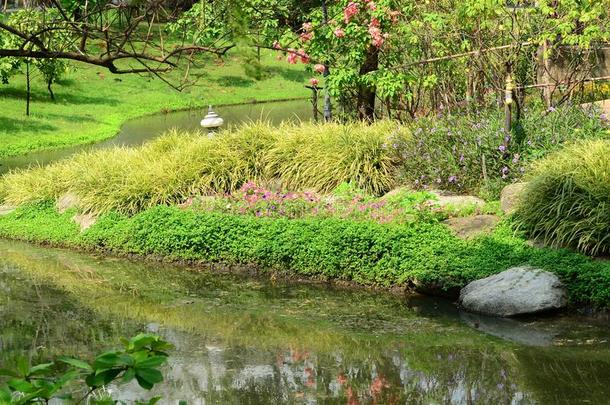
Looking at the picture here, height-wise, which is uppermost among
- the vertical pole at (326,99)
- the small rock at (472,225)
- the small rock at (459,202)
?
the vertical pole at (326,99)

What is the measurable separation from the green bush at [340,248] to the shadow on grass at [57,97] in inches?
681

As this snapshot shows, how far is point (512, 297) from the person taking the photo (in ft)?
30.6

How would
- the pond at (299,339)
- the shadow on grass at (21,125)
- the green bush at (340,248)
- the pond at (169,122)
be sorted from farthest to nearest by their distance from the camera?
1. the shadow on grass at (21,125)
2. the pond at (169,122)
3. the green bush at (340,248)
4. the pond at (299,339)

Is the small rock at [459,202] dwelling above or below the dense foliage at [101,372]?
below

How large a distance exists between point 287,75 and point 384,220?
91.6ft

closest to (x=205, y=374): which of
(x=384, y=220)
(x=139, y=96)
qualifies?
(x=384, y=220)

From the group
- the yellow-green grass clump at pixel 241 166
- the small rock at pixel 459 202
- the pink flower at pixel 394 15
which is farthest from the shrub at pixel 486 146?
the pink flower at pixel 394 15

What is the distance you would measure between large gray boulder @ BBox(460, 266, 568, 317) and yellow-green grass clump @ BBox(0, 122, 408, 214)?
12.0 ft

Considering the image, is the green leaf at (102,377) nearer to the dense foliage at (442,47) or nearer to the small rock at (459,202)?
the small rock at (459,202)

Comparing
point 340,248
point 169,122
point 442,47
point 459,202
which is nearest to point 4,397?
point 340,248

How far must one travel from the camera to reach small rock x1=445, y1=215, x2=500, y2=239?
1072cm

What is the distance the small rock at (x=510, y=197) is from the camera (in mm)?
10906

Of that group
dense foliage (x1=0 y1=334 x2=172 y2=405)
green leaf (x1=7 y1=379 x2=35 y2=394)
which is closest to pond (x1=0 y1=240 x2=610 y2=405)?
dense foliage (x1=0 y1=334 x2=172 y2=405)

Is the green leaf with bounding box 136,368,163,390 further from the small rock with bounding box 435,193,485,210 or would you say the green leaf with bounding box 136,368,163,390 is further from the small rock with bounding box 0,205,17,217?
the small rock with bounding box 0,205,17,217
